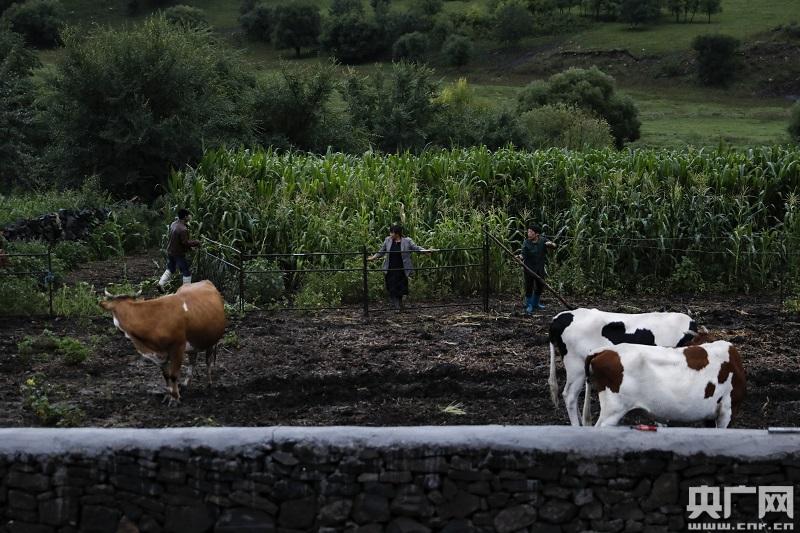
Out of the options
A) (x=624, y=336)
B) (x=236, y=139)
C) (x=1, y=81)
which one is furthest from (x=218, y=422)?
(x=1, y=81)

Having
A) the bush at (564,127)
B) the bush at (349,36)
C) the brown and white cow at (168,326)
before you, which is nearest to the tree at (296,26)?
the bush at (349,36)

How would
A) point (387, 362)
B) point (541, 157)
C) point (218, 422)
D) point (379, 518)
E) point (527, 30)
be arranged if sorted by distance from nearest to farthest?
point (379, 518) < point (218, 422) < point (387, 362) < point (541, 157) < point (527, 30)

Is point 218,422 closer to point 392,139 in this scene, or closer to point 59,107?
point 59,107

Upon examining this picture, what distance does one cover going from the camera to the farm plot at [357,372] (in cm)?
1273

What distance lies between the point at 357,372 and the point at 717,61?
62.2 m

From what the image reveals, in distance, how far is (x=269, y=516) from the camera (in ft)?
31.3

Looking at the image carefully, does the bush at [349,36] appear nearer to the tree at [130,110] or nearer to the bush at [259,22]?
the bush at [259,22]

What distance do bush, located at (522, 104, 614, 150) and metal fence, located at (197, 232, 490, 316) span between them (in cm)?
2085

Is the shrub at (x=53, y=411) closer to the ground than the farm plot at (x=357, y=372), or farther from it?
farther from it

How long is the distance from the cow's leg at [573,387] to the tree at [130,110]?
55.6 feet

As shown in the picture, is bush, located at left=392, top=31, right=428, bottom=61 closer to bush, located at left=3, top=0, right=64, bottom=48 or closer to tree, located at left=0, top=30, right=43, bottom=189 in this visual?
bush, located at left=3, top=0, right=64, bottom=48

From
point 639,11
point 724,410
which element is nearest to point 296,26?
point 639,11

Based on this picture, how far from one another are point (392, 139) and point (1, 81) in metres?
12.7

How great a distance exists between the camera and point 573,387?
40.5ft
